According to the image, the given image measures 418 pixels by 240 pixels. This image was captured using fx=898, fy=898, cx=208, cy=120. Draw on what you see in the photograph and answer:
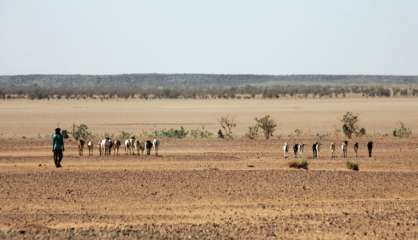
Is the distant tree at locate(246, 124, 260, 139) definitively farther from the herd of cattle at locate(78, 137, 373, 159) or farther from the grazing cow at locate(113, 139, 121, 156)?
the grazing cow at locate(113, 139, 121, 156)

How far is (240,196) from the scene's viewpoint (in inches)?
881

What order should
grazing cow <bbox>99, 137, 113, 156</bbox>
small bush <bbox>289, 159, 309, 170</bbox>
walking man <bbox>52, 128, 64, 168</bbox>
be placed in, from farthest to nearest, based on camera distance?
grazing cow <bbox>99, 137, 113, 156</bbox> → walking man <bbox>52, 128, 64, 168</bbox> → small bush <bbox>289, 159, 309, 170</bbox>

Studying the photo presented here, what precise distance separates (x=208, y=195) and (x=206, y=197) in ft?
1.19

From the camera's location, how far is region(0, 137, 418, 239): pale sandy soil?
661 inches

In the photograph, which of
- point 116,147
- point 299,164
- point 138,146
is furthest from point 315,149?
point 116,147

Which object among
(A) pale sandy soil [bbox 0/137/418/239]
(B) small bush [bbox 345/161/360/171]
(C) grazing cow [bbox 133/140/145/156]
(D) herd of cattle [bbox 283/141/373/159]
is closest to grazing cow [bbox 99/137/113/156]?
(C) grazing cow [bbox 133/140/145/156]

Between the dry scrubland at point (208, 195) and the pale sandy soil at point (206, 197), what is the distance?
0.09 feet

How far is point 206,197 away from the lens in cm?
2227

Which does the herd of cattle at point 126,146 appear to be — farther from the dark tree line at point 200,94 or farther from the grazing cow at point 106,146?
the dark tree line at point 200,94

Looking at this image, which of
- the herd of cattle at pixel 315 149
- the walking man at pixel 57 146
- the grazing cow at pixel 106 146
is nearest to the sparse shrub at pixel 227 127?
the herd of cattle at pixel 315 149

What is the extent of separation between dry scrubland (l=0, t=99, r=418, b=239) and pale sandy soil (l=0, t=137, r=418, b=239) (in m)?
0.03

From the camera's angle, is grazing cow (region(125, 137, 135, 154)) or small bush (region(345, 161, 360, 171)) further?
grazing cow (region(125, 137, 135, 154))

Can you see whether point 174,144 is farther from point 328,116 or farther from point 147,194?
point 328,116

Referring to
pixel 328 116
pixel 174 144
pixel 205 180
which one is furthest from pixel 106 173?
pixel 328 116
